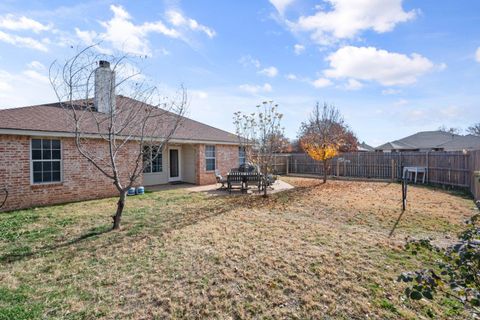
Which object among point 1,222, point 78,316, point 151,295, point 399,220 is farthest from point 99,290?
point 399,220

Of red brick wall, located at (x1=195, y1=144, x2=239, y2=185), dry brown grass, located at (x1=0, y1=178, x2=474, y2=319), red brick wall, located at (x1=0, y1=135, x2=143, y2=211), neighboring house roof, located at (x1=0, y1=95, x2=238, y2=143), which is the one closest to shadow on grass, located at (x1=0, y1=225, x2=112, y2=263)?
dry brown grass, located at (x1=0, y1=178, x2=474, y2=319)

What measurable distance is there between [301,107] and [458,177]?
43.5 feet

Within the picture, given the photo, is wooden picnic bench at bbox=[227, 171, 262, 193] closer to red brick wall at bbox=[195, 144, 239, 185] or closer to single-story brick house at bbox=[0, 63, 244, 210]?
red brick wall at bbox=[195, 144, 239, 185]

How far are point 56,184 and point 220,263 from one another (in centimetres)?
820

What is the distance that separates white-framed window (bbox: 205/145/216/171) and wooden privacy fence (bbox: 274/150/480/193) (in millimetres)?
8313

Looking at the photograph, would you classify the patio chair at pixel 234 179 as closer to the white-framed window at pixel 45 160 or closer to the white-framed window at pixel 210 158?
the white-framed window at pixel 210 158

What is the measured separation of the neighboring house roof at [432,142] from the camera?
23.2 meters

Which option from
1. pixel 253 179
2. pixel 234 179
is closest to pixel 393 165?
pixel 253 179

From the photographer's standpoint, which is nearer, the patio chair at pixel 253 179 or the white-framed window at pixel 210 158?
the patio chair at pixel 253 179

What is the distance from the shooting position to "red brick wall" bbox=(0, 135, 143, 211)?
8.05 m

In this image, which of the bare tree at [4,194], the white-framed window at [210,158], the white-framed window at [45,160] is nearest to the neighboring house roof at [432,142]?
the white-framed window at [210,158]

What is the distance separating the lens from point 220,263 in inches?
164

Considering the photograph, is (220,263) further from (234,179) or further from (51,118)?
(51,118)

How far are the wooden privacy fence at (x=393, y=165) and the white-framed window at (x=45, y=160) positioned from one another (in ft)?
52.6
